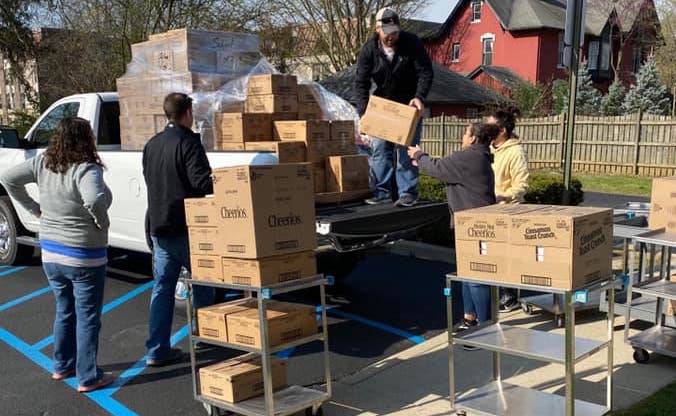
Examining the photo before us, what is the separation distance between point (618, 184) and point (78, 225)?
1593 centimetres

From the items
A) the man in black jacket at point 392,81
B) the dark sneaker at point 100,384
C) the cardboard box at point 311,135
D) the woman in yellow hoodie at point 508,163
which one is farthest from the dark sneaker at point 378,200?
the dark sneaker at point 100,384

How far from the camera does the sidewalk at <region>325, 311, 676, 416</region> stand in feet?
14.3

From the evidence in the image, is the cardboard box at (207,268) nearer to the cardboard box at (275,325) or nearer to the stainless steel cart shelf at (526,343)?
the cardboard box at (275,325)

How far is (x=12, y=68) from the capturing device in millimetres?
26688

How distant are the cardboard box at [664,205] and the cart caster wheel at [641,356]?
0.96 metres

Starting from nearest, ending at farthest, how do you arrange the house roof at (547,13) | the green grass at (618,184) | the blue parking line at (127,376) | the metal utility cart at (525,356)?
the metal utility cart at (525,356) → the blue parking line at (127,376) → the green grass at (618,184) → the house roof at (547,13)

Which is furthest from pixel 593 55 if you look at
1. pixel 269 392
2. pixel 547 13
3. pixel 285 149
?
pixel 269 392

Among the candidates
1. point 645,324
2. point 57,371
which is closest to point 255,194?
point 57,371

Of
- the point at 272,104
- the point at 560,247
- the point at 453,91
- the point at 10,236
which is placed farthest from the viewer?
the point at 453,91

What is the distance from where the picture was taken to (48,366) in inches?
206

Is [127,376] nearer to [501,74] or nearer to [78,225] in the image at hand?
[78,225]

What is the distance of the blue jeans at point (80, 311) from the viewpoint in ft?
14.9

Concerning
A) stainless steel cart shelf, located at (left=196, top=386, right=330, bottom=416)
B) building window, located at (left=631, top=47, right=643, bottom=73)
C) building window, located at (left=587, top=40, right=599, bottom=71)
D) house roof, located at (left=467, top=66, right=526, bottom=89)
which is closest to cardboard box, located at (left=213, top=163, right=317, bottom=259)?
stainless steel cart shelf, located at (left=196, top=386, right=330, bottom=416)

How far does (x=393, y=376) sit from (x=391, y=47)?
10.4ft
